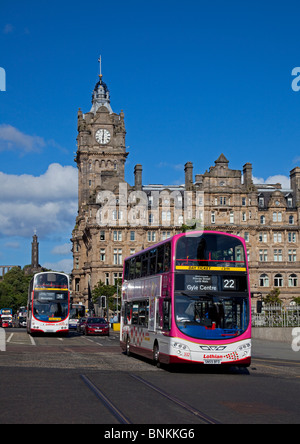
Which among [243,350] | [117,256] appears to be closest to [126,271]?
[243,350]

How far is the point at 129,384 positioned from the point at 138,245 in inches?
3224

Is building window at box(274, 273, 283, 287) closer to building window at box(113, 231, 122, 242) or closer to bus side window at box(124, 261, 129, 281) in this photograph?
building window at box(113, 231, 122, 242)

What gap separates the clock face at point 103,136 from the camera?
11950 centimetres

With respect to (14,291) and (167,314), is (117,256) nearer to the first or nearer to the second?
(14,291)

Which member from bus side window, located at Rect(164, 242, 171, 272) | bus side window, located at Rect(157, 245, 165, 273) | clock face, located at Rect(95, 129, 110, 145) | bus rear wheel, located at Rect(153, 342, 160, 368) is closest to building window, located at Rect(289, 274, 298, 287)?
clock face, located at Rect(95, 129, 110, 145)

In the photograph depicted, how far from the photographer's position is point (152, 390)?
15977 millimetres

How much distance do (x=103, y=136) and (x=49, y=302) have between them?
77.1 metres

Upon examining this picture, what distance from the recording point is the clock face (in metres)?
120

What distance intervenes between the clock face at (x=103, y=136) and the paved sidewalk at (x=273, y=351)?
265 feet

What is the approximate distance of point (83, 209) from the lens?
114 m

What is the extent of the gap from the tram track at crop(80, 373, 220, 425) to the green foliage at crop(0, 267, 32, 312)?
145 m
